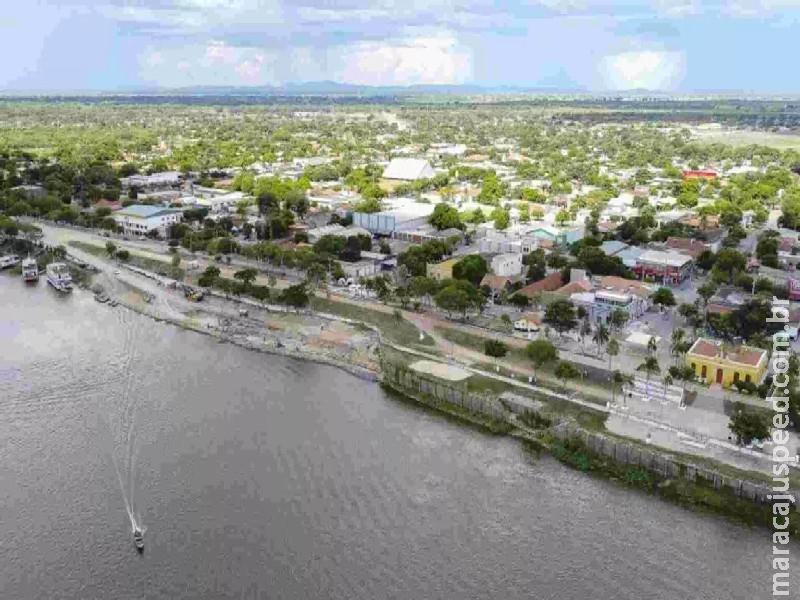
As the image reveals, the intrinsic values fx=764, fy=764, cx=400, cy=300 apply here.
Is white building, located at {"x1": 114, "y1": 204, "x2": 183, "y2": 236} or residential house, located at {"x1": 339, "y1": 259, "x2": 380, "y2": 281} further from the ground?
white building, located at {"x1": 114, "y1": 204, "x2": 183, "y2": 236}

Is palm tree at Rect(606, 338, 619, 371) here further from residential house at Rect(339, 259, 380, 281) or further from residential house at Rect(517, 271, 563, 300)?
residential house at Rect(339, 259, 380, 281)

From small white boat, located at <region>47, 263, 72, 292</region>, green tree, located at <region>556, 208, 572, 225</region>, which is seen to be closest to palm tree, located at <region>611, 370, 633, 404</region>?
green tree, located at <region>556, 208, 572, 225</region>

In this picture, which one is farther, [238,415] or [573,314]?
[573,314]

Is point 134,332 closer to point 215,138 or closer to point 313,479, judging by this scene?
point 313,479

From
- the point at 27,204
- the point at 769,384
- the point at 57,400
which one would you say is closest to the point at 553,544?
the point at 769,384

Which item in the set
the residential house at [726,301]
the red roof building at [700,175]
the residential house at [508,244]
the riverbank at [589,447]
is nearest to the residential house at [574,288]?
the residential house at [726,301]

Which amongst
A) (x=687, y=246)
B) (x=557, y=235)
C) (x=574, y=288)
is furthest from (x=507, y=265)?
(x=687, y=246)
